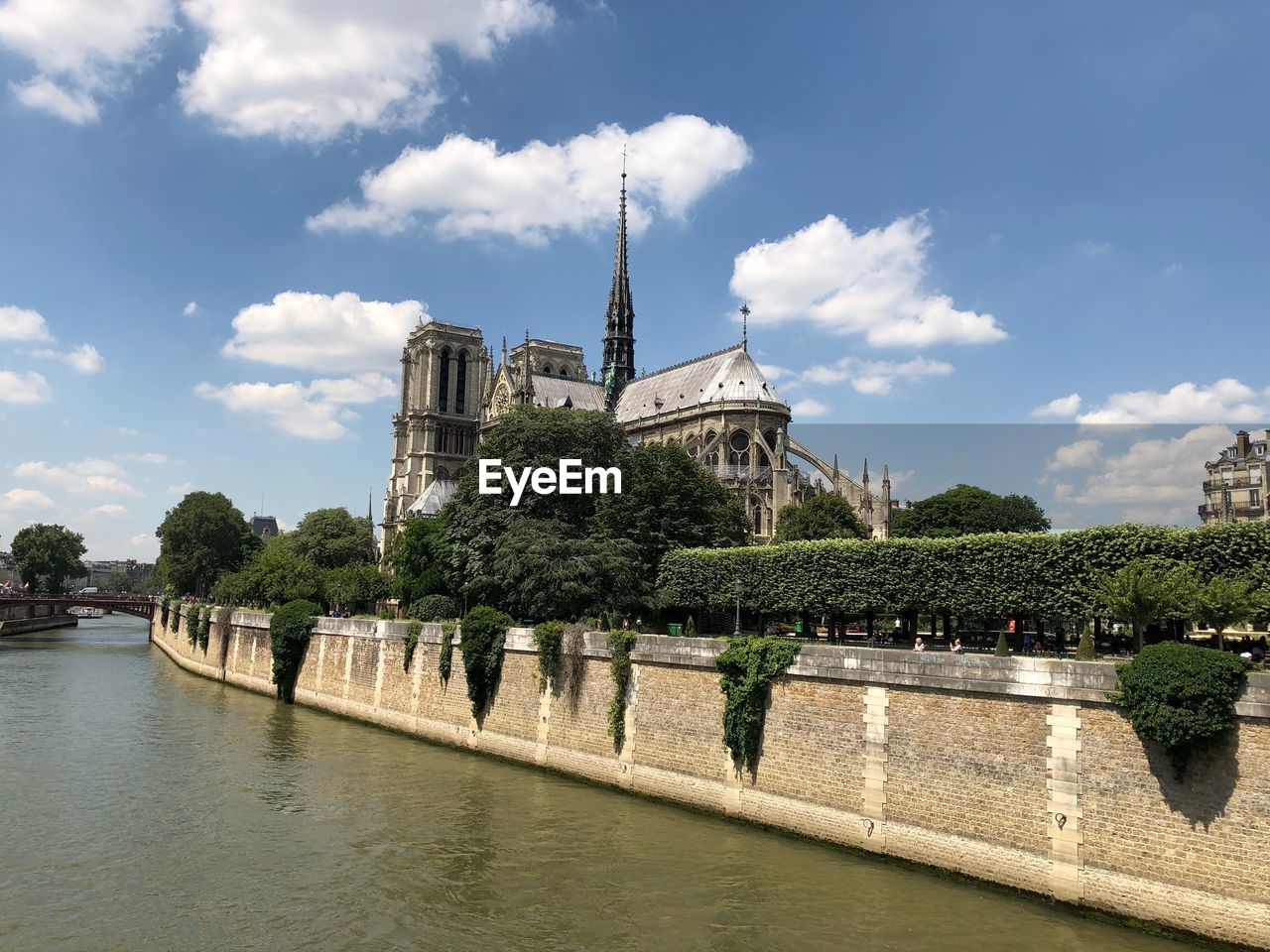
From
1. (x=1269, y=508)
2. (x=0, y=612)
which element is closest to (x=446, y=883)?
(x=1269, y=508)

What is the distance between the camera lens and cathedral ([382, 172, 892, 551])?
63.3 m

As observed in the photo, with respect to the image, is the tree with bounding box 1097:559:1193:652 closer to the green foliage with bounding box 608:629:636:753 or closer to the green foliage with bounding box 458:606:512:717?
the green foliage with bounding box 608:629:636:753

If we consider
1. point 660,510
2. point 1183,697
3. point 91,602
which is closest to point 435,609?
point 660,510

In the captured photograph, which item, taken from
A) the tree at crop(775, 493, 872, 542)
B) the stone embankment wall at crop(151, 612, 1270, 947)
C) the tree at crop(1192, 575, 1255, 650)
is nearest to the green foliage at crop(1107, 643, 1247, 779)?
the stone embankment wall at crop(151, 612, 1270, 947)

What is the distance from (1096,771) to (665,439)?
6390 cm

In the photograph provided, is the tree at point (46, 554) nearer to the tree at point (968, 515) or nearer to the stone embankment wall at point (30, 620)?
the stone embankment wall at point (30, 620)

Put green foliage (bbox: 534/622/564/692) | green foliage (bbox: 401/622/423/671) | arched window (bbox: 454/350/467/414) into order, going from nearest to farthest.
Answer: green foliage (bbox: 534/622/564/692) → green foliage (bbox: 401/622/423/671) → arched window (bbox: 454/350/467/414)

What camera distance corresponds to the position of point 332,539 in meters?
87.8

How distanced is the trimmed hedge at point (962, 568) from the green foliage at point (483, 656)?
6.76 m

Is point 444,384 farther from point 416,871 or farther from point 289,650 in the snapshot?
point 416,871

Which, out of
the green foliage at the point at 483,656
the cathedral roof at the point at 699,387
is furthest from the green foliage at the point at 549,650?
the cathedral roof at the point at 699,387

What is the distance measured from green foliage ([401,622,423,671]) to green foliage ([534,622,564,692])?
6763 millimetres

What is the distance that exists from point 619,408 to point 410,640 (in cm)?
5817

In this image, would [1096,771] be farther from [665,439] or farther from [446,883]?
[665,439]
